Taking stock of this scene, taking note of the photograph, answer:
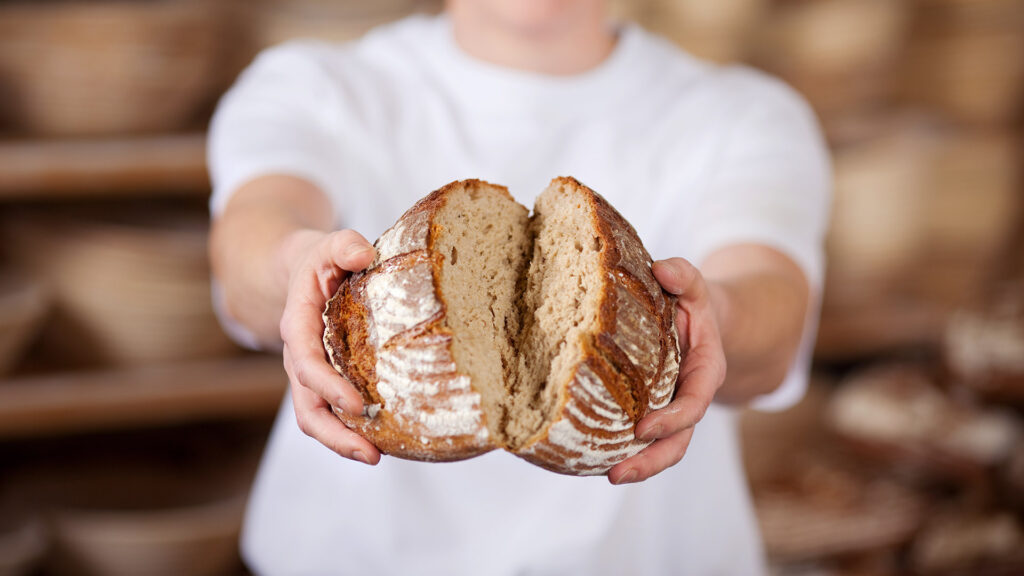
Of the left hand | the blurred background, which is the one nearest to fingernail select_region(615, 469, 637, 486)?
the left hand

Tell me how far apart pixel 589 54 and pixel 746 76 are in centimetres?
24

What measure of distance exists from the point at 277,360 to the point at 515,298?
139cm

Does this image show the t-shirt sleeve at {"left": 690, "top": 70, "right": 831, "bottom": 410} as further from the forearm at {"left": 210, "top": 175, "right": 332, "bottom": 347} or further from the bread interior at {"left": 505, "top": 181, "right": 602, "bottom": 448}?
the forearm at {"left": 210, "top": 175, "right": 332, "bottom": 347}

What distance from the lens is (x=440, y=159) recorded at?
3.27ft

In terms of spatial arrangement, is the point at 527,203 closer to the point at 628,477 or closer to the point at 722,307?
the point at 722,307

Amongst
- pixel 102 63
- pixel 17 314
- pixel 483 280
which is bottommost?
pixel 17 314

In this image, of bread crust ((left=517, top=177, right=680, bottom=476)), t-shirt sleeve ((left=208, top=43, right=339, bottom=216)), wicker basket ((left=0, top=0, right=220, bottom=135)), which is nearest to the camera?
bread crust ((left=517, top=177, right=680, bottom=476))

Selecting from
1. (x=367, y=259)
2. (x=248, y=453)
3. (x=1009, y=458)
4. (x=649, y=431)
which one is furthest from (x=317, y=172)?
(x=1009, y=458)

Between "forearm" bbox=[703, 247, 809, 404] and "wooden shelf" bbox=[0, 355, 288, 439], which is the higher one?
"forearm" bbox=[703, 247, 809, 404]

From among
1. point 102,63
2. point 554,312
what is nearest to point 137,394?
point 102,63

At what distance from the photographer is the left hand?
2.15 ft

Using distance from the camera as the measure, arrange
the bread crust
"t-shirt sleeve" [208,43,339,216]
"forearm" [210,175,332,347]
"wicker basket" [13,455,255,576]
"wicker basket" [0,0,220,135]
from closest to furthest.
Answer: the bread crust < "forearm" [210,175,332,347] < "t-shirt sleeve" [208,43,339,216] < "wicker basket" [0,0,220,135] < "wicker basket" [13,455,255,576]

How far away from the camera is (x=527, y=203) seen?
3.01 feet

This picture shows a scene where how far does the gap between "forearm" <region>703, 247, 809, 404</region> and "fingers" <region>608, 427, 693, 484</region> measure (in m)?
0.19
